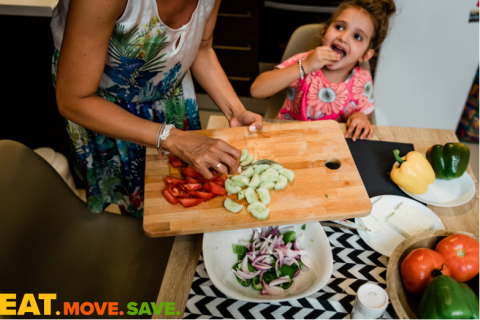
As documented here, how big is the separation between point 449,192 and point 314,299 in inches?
27.3

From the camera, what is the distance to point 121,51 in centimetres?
108

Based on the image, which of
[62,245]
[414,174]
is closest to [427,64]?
[414,174]

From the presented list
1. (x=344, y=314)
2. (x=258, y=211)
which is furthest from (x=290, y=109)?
(x=344, y=314)

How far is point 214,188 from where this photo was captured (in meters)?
1.13

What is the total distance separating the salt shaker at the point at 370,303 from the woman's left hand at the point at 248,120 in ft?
2.41

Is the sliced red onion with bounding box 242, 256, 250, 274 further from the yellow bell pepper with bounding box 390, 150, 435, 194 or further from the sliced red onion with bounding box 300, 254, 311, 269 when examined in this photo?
the yellow bell pepper with bounding box 390, 150, 435, 194

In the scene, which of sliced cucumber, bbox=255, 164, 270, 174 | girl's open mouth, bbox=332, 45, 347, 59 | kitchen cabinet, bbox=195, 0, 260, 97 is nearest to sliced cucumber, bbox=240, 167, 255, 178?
sliced cucumber, bbox=255, 164, 270, 174

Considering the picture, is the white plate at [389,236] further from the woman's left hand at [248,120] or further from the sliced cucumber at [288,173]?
the woman's left hand at [248,120]

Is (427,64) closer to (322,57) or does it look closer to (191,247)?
(322,57)

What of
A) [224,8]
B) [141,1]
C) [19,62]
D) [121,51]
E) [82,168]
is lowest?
[82,168]

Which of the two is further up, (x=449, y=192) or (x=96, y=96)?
(x=96, y=96)

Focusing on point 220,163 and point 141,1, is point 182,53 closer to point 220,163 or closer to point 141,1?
point 141,1

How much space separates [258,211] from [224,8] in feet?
7.39

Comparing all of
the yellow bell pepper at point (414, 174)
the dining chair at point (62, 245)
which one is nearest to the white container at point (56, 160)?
the dining chair at point (62, 245)
